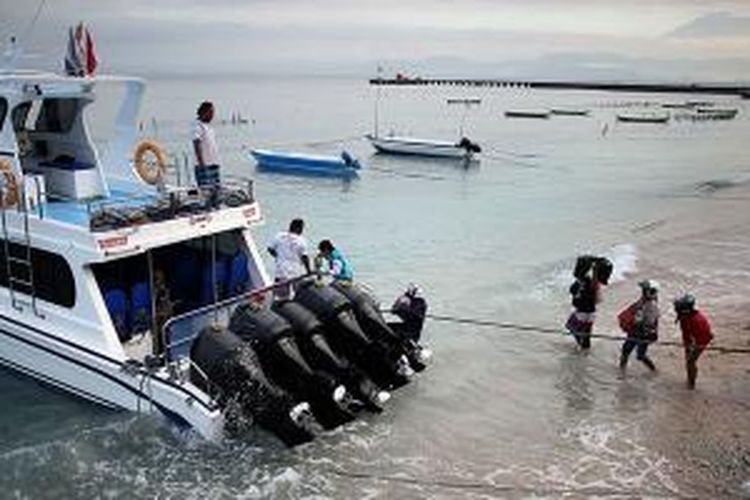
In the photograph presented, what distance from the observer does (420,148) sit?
195 ft

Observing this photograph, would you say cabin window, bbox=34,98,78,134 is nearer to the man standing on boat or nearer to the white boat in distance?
the man standing on boat

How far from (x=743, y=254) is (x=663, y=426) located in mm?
14547

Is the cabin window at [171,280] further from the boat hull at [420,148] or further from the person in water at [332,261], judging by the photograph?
the boat hull at [420,148]

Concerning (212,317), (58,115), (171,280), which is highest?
(58,115)

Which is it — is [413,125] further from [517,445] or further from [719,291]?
[517,445]

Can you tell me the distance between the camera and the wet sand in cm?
1027

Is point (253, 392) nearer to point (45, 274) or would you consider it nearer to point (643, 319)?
point (45, 274)

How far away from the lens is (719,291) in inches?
766

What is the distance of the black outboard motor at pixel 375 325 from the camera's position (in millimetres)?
11977

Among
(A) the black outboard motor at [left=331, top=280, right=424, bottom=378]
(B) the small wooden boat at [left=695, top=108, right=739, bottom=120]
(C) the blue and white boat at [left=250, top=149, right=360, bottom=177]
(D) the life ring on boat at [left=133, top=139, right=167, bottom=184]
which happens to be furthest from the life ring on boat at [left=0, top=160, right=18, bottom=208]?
(B) the small wooden boat at [left=695, top=108, right=739, bottom=120]

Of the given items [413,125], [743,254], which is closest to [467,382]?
[743,254]

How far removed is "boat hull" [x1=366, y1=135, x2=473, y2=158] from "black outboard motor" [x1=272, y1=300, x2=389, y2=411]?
46940 mm

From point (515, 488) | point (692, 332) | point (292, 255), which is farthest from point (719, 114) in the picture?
point (515, 488)

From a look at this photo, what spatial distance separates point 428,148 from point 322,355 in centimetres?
4878
